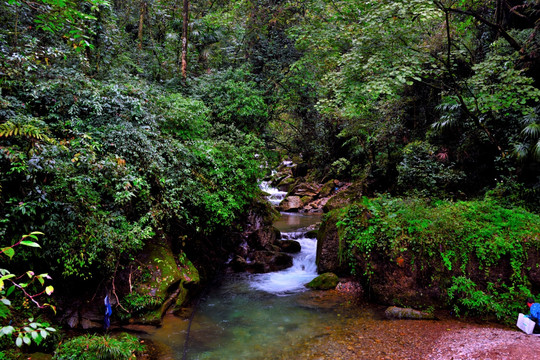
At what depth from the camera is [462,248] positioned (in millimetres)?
6328

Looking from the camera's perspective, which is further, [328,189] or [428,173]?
[328,189]

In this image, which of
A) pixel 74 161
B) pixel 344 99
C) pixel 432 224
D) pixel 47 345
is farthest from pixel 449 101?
pixel 47 345

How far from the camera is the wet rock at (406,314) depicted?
615 cm

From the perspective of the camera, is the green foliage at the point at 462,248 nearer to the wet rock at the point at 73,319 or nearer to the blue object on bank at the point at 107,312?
the blue object on bank at the point at 107,312

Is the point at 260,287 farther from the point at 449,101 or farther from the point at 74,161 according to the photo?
the point at 449,101

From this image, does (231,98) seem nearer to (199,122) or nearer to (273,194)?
(199,122)

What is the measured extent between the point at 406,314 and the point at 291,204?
524 inches

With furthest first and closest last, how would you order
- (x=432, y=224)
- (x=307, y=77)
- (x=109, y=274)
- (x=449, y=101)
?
(x=307, y=77), (x=449, y=101), (x=432, y=224), (x=109, y=274)

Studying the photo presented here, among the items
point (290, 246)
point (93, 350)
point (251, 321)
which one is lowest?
point (251, 321)

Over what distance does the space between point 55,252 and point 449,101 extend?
12.9 m

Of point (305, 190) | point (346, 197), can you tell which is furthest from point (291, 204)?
point (346, 197)

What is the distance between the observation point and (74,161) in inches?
207

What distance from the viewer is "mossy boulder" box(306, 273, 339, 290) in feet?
27.3

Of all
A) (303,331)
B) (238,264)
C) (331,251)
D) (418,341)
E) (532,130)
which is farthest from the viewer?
(238,264)
